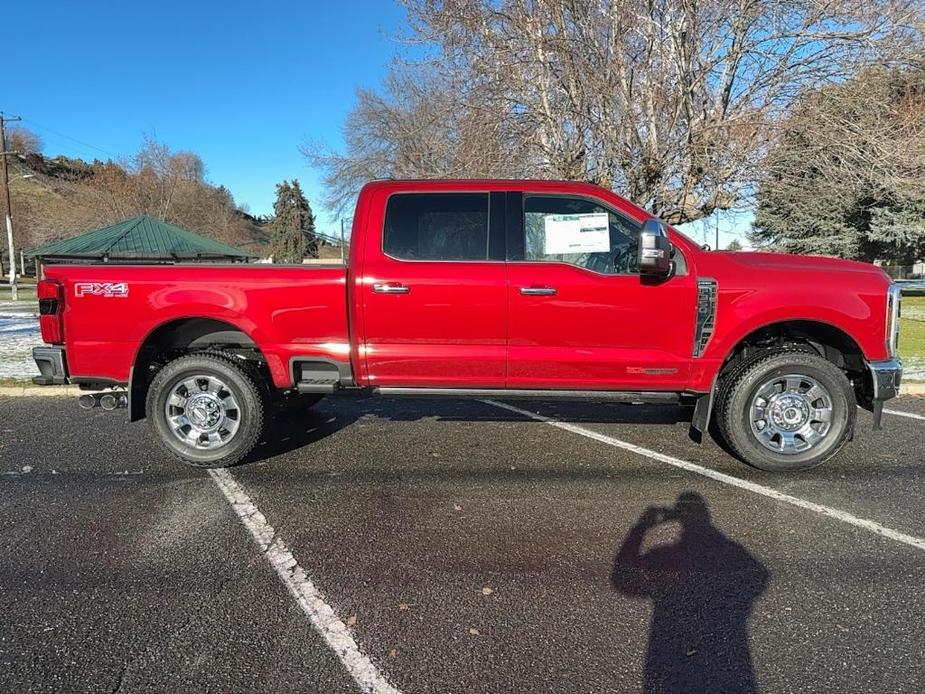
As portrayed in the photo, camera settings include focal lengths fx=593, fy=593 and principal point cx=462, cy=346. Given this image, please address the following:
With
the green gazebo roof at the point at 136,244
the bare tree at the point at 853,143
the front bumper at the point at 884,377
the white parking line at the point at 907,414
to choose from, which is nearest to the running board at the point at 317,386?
the front bumper at the point at 884,377

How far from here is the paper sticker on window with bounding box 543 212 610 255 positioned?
14.4ft

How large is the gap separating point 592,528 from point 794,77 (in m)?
10.2

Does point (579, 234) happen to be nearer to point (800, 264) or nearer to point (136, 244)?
point (800, 264)

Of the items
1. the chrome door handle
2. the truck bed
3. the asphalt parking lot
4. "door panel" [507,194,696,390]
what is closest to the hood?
"door panel" [507,194,696,390]

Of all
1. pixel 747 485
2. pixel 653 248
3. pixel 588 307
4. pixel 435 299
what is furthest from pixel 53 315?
pixel 747 485

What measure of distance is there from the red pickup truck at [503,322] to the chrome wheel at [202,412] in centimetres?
1

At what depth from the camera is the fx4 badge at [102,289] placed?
4414 millimetres

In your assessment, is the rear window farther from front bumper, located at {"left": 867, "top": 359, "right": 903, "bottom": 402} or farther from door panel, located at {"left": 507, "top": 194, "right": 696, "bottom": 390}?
front bumper, located at {"left": 867, "top": 359, "right": 903, "bottom": 402}

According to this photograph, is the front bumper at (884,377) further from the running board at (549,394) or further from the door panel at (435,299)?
the door panel at (435,299)

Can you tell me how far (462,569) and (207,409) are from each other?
2571 millimetres

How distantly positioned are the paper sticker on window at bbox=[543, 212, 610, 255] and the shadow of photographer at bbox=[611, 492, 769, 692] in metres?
1.90

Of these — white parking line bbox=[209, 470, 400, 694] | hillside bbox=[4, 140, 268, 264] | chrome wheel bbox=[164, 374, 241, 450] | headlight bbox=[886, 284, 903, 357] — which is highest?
hillside bbox=[4, 140, 268, 264]

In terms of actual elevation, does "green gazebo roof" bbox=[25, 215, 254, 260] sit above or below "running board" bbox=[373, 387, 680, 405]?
above

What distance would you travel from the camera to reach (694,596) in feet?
9.25
